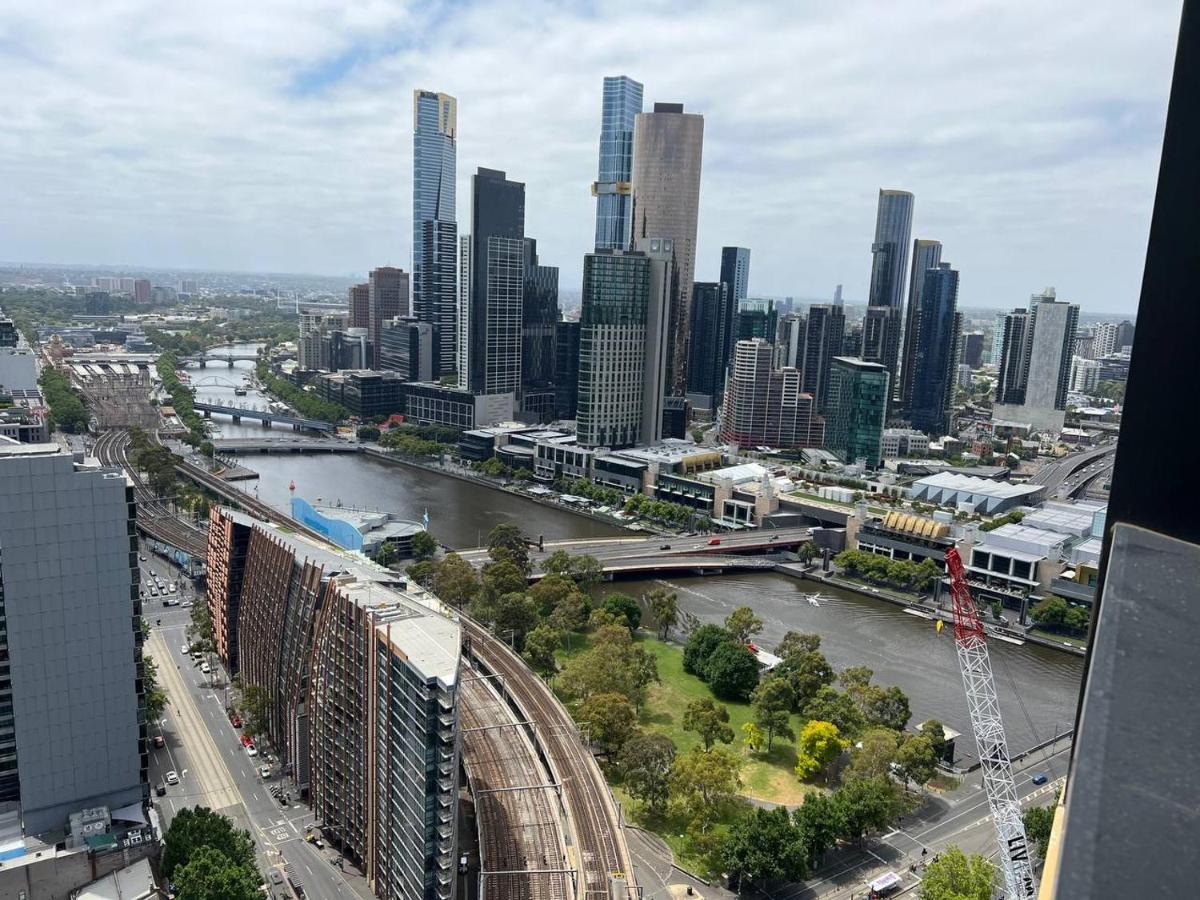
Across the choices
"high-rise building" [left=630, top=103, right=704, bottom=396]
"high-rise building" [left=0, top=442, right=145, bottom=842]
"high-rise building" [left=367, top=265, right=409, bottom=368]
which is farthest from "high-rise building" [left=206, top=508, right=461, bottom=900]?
"high-rise building" [left=367, top=265, right=409, bottom=368]

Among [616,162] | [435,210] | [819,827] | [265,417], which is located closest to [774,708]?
[819,827]

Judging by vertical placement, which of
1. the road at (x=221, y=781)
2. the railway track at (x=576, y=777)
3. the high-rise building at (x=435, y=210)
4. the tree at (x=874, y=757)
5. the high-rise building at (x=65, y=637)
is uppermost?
the high-rise building at (x=435, y=210)

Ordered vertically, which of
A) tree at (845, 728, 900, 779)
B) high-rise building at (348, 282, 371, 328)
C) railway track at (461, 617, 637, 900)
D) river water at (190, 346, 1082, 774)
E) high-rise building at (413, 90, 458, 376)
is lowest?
river water at (190, 346, 1082, 774)

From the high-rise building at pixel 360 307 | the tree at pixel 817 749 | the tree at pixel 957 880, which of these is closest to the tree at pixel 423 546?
the tree at pixel 817 749

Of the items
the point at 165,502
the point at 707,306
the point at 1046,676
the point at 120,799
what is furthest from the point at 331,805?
the point at 707,306

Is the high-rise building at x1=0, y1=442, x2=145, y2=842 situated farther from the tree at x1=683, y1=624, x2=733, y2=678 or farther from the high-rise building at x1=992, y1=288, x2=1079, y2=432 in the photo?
the high-rise building at x1=992, y1=288, x2=1079, y2=432

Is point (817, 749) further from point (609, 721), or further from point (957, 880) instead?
point (957, 880)

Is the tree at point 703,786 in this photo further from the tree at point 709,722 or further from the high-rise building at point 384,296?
the high-rise building at point 384,296
